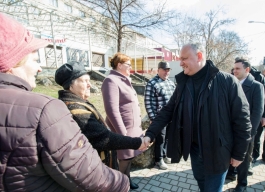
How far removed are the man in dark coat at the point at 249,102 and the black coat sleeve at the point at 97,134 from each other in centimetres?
204

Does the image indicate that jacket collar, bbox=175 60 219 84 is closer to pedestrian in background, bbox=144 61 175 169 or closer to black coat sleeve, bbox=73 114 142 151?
black coat sleeve, bbox=73 114 142 151

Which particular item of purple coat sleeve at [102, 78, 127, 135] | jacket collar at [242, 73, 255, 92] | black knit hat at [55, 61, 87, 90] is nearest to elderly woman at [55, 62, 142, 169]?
black knit hat at [55, 61, 87, 90]

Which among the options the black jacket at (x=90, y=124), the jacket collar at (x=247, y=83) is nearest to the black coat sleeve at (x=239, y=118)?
the jacket collar at (x=247, y=83)

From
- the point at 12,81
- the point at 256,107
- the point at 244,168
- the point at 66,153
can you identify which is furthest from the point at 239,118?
the point at 12,81

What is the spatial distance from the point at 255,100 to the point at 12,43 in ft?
9.70

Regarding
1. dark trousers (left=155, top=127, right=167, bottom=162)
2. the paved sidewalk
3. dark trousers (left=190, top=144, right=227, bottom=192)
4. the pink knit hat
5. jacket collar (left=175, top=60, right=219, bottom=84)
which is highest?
the pink knit hat

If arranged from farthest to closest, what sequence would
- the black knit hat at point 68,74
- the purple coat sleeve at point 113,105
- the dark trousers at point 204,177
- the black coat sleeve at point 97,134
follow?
1. the purple coat sleeve at point 113,105
2. the dark trousers at point 204,177
3. the black knit hat at point 68,74
4. the black coat sleeve at point 97,134

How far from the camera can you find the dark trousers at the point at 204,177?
6.23 feet

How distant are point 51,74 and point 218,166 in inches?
450

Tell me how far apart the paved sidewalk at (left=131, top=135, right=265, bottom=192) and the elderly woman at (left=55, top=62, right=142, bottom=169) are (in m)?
1.59

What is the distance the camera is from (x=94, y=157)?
96 cm

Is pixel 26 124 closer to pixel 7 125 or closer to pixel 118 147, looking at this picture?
pixel 7 125

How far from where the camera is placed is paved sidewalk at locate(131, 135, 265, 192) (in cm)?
285

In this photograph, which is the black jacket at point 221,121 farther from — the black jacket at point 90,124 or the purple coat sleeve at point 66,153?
the purple coat sleeve at point 66,153
